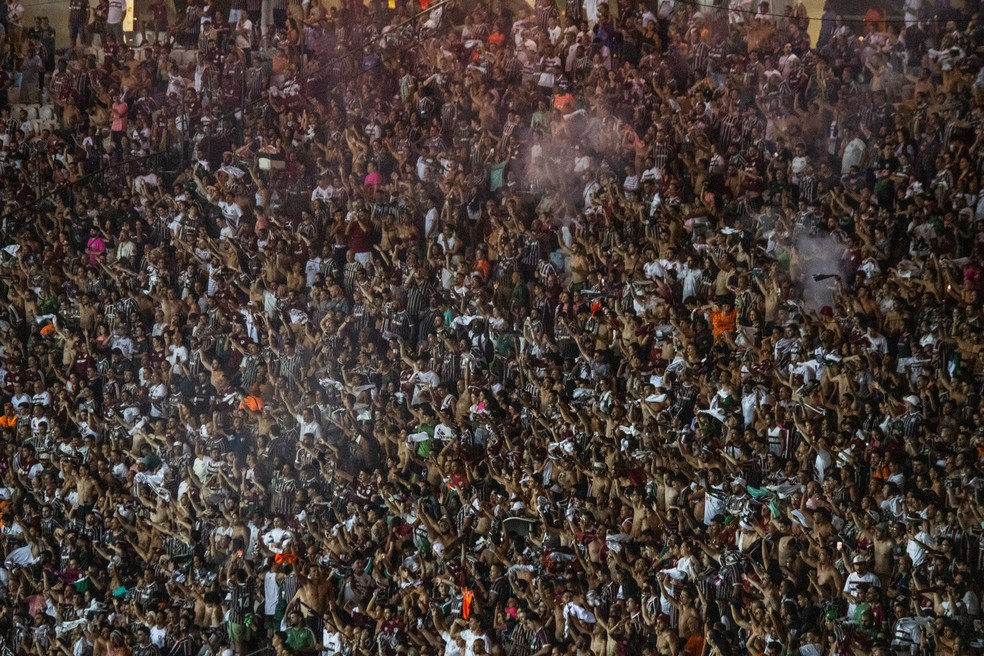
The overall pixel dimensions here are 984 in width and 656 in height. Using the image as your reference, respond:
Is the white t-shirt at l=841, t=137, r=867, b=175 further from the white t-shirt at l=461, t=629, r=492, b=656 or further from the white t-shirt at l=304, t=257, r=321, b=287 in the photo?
the white t-shirt at l=461, t=629, r=492, b=656

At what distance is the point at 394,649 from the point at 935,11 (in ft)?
32.7

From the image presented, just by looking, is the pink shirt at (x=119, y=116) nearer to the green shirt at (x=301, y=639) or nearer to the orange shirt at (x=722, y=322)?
the green shirt at (x=301, y=639)

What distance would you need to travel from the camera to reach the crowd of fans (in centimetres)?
1563

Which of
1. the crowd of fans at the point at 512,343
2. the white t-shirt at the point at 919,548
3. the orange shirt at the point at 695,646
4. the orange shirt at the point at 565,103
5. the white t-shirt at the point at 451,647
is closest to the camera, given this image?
the white t-shirt at the point at 919,548

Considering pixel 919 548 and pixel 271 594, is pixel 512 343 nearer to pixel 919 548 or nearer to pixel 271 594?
pixel 271 594

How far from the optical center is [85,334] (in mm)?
21172

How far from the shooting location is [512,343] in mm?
18703

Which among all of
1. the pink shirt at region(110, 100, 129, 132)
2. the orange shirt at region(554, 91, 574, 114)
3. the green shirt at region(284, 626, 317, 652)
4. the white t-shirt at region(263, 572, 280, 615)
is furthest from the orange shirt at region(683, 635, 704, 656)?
the pink shirt at region(110, 100, 129, 132)

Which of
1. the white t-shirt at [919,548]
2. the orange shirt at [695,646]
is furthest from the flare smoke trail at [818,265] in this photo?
the orange shirt at [695,646]

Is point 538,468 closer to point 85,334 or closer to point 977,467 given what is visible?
point 977,467

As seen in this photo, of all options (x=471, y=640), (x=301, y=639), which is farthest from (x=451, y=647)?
(x=301, y=639)

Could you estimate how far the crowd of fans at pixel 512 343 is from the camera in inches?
615

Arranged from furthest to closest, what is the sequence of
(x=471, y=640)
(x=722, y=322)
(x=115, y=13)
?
(x=115, y=13) < (x=722, y=322) < (x=471, y=640)

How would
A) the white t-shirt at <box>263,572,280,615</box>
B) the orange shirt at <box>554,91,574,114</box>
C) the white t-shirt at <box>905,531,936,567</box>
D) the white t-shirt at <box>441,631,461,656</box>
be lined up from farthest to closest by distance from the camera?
the orange shirt at <box>554,91,574,114</box>, the white t-shirt at <box>263,572,280,615</box>, the white t-shirt at <box>441,631,461,656</box>, the white t-shirt at <box>905,531,936,567</box>
